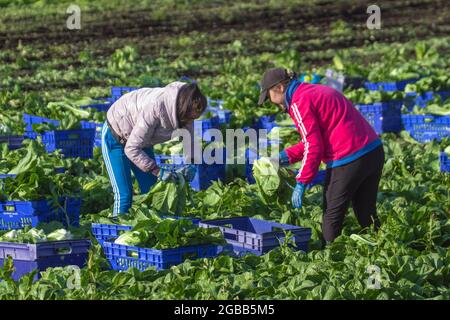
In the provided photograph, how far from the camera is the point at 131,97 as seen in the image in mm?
8133

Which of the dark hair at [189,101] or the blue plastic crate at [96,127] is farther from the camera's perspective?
the blue plastic crate at [96,127]

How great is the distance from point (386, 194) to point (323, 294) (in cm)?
343

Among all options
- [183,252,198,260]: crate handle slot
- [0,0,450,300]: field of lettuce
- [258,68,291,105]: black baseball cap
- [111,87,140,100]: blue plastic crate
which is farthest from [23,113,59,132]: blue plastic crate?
[183,252,198,260]: crate handle slot

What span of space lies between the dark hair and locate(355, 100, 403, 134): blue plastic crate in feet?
17.1

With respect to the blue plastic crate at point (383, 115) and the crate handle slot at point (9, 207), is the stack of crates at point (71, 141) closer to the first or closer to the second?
the crate handle slot at point (9, 207)

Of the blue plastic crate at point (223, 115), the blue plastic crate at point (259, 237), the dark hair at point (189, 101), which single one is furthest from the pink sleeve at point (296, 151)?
the blue plastic crate at point (223, 115)

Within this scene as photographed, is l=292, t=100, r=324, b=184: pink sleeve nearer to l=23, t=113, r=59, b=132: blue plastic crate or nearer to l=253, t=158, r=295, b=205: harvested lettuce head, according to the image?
l=253, t=158, r=295, b=205: harvested lettuce head

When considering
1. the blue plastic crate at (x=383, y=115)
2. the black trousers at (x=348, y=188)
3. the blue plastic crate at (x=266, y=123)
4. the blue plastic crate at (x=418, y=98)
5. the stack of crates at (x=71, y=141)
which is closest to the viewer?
the black trousers at (x=348, y=188)

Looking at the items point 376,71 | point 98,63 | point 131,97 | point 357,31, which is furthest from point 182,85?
point 357,31

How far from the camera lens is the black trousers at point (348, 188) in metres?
7.63

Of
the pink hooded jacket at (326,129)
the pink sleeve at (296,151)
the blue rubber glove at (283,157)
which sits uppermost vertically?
the pink hooded jacket at (326,129)

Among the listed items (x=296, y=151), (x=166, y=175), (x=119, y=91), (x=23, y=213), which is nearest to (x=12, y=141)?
(x=23, y=213)

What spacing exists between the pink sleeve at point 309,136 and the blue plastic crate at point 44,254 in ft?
5.40
